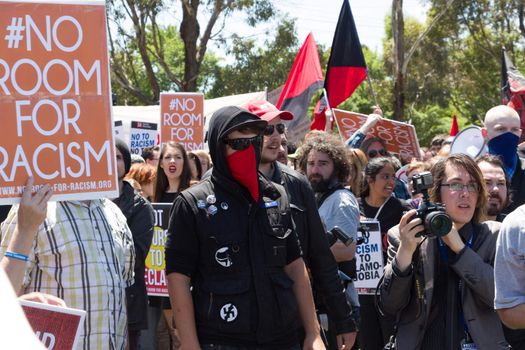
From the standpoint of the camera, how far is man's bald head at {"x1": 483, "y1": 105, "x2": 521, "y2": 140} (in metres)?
5.96

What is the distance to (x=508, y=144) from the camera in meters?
5.86

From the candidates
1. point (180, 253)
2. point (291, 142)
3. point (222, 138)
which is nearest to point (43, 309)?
point (180, 253)

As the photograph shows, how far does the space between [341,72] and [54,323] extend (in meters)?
9.77

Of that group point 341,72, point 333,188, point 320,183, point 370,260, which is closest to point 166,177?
point 370,260

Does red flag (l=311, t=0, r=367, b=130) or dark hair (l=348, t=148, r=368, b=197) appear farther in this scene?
red flag (l=311, t=0, r=367, b=130)

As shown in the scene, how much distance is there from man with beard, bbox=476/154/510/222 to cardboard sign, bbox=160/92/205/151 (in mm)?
7019

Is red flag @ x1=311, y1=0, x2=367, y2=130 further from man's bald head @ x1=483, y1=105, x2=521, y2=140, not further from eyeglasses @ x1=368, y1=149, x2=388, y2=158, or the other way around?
man's bald head @ x1=483, y1=105, x2=521, y2=140

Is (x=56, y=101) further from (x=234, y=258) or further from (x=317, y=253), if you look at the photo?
(x=317, y=253)

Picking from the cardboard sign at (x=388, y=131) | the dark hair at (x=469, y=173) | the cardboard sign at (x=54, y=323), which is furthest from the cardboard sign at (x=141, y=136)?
the cardboard sign at (x=54, y=323)

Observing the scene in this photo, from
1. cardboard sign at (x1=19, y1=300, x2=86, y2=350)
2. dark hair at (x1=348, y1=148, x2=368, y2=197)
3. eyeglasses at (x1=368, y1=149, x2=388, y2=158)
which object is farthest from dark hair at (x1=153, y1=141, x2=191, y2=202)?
cardboard sign at (x1=19, y1=300, x2=86, y2=350)

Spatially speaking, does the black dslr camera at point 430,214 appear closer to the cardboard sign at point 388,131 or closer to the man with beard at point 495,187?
the man with beard at point 495,187

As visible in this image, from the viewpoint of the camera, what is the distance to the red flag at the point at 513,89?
9.91 metres

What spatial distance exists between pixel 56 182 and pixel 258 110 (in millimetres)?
1482

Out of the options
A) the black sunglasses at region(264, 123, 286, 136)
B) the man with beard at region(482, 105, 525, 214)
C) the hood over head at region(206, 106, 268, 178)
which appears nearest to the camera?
the hood over head at region(206, 106, 268, 178)
